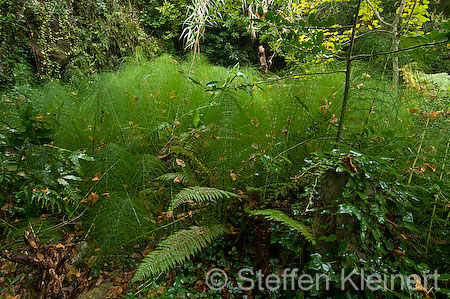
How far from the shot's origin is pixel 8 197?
1356mm

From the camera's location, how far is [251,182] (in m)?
1.36

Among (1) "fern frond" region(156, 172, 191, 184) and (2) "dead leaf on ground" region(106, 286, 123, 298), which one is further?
(1) "fern frond" region(156, 172, 191, 184)

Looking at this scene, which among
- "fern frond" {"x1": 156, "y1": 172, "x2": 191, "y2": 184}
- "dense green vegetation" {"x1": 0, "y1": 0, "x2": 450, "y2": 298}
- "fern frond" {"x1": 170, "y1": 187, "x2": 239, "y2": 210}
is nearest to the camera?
"dense green vegetation" {"x1": 0, "y1": 0, "x2": 450, "y2": 298}

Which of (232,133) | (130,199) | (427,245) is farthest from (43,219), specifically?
(427,245)

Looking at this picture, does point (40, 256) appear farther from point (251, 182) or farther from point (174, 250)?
point (251, 182)

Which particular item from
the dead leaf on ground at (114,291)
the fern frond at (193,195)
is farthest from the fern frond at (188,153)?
the dead leaf on ground at (114,291)

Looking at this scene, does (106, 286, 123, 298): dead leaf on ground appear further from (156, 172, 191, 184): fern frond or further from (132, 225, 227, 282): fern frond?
(156, 172, 191, 184): fern frond

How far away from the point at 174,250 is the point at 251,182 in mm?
538

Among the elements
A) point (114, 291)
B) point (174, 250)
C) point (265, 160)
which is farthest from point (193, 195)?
point (114, 291)

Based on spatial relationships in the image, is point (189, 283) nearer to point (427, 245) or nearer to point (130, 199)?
point (130, 199)

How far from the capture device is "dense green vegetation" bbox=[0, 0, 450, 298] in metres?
0.89

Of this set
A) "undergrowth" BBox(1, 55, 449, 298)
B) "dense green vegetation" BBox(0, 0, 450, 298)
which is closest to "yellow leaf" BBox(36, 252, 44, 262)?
"dense green vegetation" BBox(0, 0, 450, 298)

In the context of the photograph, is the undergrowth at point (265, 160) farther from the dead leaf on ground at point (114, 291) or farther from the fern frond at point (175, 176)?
the dead leaf on ground at point (114, 291)

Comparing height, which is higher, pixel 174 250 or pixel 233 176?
pixel 233 176
